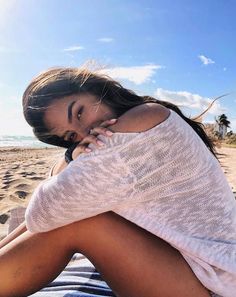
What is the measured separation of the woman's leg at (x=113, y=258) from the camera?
1468 millimetres

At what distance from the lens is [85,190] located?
1.42 m

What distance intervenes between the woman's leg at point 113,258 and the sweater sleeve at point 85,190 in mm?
73

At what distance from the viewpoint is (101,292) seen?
1.95 meters

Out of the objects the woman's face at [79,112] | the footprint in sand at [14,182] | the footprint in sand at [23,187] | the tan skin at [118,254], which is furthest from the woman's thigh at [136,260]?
the footprint in sand at [14,182]

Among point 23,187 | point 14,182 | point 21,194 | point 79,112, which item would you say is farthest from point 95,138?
point 14,182

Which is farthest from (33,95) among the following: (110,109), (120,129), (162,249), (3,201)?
(3,201)

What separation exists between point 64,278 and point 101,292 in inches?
9.6

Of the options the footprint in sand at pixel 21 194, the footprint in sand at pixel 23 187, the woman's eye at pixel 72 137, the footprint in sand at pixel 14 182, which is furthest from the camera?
the footprint in sand at pixel 14 182

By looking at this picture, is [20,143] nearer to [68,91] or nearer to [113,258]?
[68,91]

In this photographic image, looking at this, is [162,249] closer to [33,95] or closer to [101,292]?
[101,292]

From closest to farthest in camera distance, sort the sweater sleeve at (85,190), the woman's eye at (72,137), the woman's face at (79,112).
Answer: the sweater sleeve at (85,190), the woman's face at (79,112), the woman's eye at (72,137)

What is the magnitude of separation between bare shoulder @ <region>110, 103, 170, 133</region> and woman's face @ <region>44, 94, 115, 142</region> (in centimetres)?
23

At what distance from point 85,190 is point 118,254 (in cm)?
26

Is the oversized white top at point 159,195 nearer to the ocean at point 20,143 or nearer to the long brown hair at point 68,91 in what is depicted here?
the long brown hair at point 68,91
